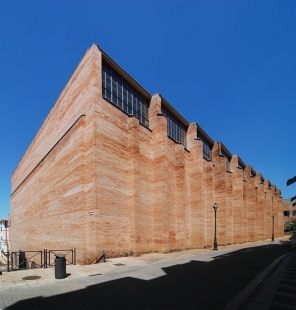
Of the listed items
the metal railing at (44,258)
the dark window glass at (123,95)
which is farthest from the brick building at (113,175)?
the metal railing at (44,258)

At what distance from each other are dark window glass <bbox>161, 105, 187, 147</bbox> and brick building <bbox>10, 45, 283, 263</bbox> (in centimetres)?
13

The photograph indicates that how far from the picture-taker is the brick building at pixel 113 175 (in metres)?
14.4

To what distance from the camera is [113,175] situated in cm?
1545

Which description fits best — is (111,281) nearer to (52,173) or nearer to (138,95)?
(52,173)

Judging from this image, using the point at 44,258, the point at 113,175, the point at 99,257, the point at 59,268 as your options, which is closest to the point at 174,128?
the point at 113,175

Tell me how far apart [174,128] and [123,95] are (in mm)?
8318

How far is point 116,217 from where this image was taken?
49.6 feet

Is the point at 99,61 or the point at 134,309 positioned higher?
the point at 99,61

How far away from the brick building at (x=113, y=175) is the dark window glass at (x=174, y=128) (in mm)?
132

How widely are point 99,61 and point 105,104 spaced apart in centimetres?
295

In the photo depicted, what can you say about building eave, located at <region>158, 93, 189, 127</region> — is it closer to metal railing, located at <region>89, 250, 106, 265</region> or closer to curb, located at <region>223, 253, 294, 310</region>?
metal railing, located at <region>89, 250, 106, 265</region>

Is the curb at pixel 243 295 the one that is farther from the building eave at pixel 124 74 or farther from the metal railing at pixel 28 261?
the building eave at pixel 124 74

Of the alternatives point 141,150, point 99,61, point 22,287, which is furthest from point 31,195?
point 22,287

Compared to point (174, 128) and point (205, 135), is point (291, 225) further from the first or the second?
point (174, 128)
